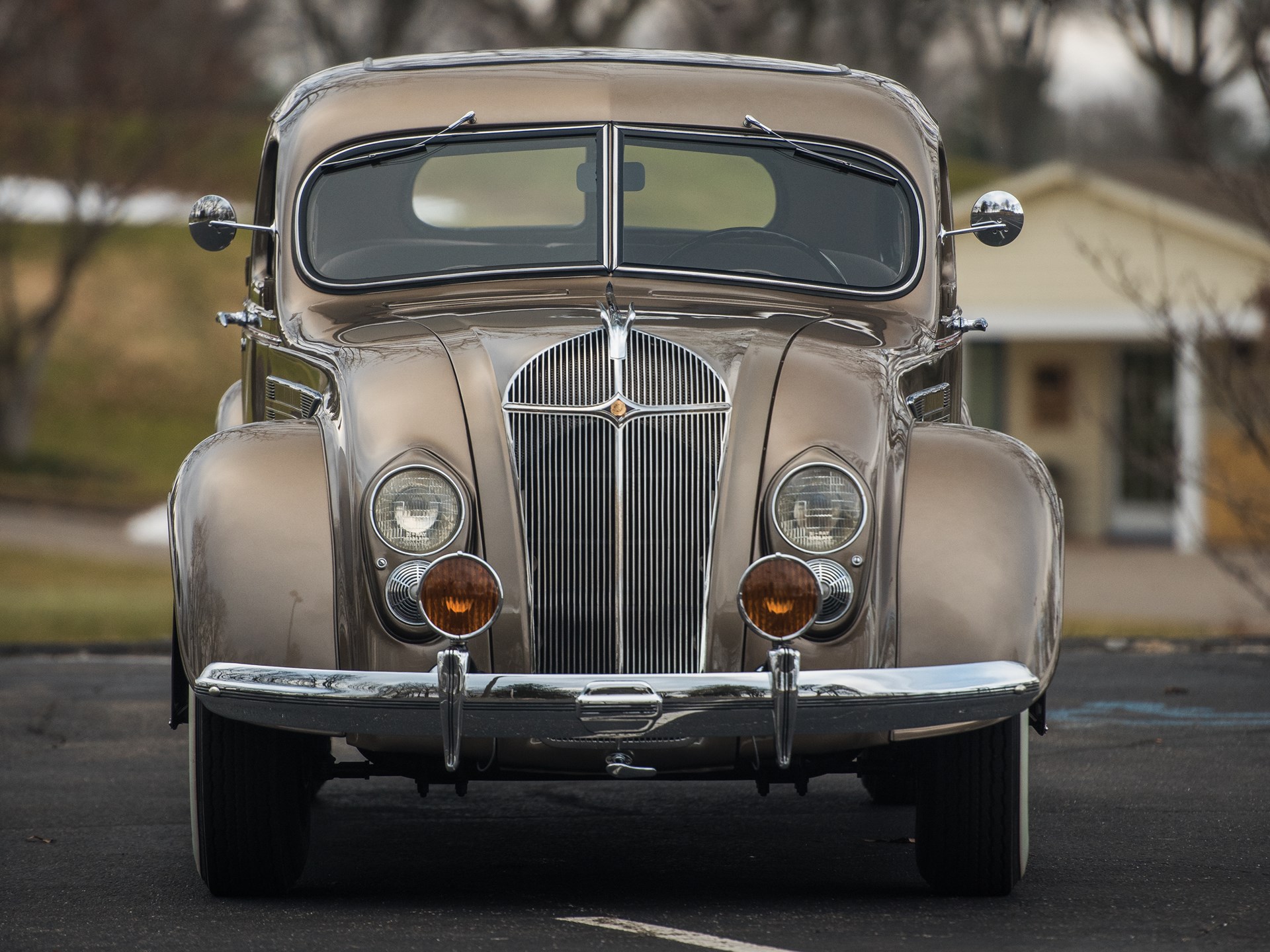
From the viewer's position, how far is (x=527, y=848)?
231 inches

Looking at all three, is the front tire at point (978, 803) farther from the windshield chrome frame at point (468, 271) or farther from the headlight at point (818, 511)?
the windshield chrome frame at point (468, 271)

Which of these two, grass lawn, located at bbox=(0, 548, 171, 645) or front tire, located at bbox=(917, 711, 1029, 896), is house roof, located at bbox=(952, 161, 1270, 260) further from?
front tire, located at bbox=(917, 711, 1029, 896)

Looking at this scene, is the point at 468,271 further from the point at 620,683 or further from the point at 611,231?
the point at 620,683

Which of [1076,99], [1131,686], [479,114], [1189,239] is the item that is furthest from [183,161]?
[1076,99]

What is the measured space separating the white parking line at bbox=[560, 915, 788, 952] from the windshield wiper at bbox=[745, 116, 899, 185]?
2.52m

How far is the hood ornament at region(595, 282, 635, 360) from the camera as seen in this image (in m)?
4.79

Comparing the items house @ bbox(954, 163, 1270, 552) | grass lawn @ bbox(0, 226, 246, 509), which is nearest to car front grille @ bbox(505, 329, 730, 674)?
house @ bbox(954, 163, 1270, 552)

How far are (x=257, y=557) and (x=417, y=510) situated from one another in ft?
1.40

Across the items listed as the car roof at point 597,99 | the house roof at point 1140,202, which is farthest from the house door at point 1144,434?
the car roof at point 597,99

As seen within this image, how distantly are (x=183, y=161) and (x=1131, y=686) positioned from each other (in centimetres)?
2286

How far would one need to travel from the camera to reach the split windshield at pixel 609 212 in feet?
19.0

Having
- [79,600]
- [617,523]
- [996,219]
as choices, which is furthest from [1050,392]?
[617,523]

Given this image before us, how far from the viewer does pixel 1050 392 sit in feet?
89.9

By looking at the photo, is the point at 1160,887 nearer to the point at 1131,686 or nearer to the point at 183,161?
the point at 1131,686
